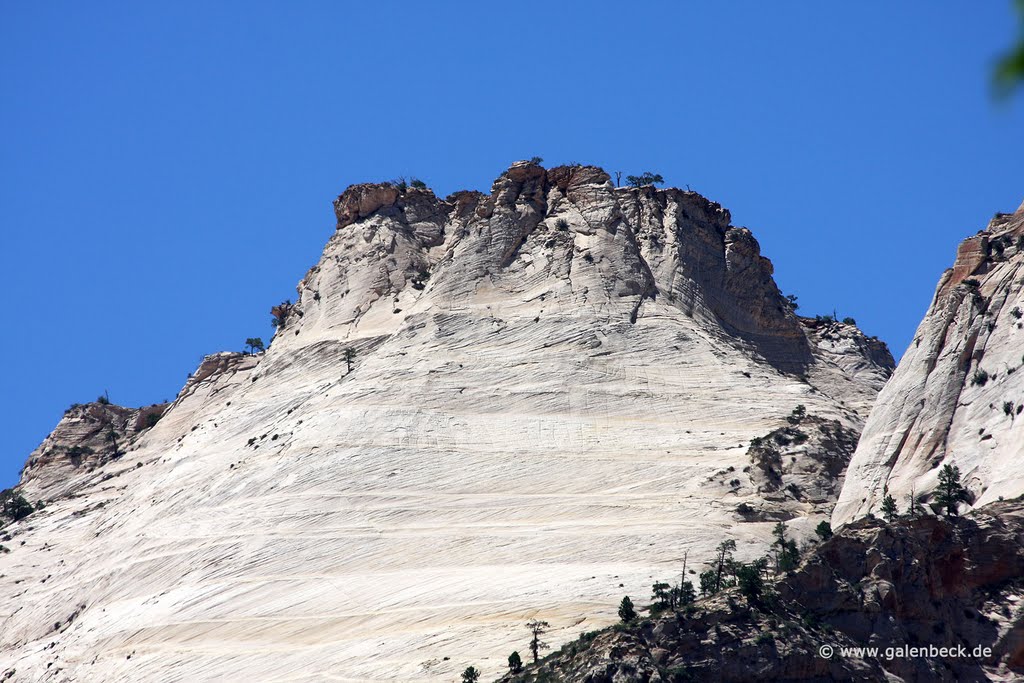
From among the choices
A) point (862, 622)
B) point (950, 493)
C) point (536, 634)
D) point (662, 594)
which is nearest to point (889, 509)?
point (950, 493)

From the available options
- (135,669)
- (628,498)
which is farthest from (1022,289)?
(135,669)

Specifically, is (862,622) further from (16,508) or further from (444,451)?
(16,508)

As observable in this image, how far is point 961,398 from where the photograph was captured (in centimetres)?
7294

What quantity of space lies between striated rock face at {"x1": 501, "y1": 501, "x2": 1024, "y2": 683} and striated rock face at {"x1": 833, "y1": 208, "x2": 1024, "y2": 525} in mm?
4464

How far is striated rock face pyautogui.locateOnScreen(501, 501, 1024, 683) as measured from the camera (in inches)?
2299

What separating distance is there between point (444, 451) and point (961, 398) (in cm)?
2744

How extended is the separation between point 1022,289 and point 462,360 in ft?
109

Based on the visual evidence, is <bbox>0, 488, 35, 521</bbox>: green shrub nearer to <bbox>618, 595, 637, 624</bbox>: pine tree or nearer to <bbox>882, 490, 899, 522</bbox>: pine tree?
<bbox>618, 595, 637, 624</bbox>: pine tree

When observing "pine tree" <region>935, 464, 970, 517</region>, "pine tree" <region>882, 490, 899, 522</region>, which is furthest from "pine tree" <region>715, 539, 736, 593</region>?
"pine tree" <region>935, 464, 970, 517</region>

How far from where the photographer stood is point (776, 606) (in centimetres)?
6028

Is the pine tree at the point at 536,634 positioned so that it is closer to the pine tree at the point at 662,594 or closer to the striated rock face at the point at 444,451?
the striated rock face at the point at 444,451

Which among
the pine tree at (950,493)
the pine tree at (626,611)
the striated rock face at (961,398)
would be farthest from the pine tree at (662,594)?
the pine tree at (950,493)

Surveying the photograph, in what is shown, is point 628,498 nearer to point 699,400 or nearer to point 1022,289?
point 699,400

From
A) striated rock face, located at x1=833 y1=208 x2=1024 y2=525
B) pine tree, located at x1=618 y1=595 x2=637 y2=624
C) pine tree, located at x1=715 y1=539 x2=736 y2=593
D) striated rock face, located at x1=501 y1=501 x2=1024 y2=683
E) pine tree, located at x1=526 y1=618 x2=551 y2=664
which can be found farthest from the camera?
striated rock face, located at x1=833 y1=208 x2=1024 y2=525
